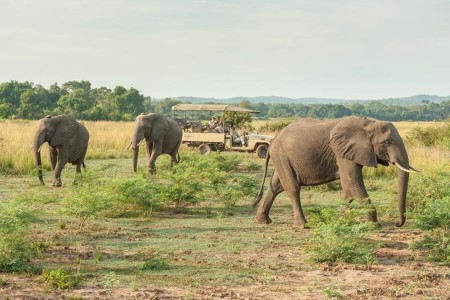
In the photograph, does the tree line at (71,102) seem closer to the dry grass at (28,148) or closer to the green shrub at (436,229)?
the dry grass at (28,148)

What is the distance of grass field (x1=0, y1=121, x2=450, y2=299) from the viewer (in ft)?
25.6

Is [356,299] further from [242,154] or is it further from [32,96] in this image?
[32,96]

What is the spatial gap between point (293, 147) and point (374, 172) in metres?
7.60

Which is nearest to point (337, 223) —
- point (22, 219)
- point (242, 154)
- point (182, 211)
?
point (22, 219)

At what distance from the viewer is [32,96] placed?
6919 centimetres

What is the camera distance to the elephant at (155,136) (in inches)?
788

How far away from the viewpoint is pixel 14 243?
8398 millimetres

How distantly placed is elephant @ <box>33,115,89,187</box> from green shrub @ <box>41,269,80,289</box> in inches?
342

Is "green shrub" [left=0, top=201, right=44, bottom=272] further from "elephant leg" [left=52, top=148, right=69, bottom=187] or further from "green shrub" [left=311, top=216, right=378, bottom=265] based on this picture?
"elephant leg" [left=52, top=148, right=69, bottom=187]

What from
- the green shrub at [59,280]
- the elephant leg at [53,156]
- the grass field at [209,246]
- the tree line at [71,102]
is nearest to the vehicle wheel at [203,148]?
the elephant leg at [53,156]

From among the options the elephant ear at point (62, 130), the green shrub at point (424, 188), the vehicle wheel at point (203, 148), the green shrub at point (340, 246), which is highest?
the elephant ear at point (62, 130)

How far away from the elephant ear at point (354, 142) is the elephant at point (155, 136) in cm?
834

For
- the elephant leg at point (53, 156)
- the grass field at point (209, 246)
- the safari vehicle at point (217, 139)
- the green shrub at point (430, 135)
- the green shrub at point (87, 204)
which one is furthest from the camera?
the green shrub at point (430, 135)

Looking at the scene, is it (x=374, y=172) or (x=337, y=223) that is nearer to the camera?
(x=337, y=223)
